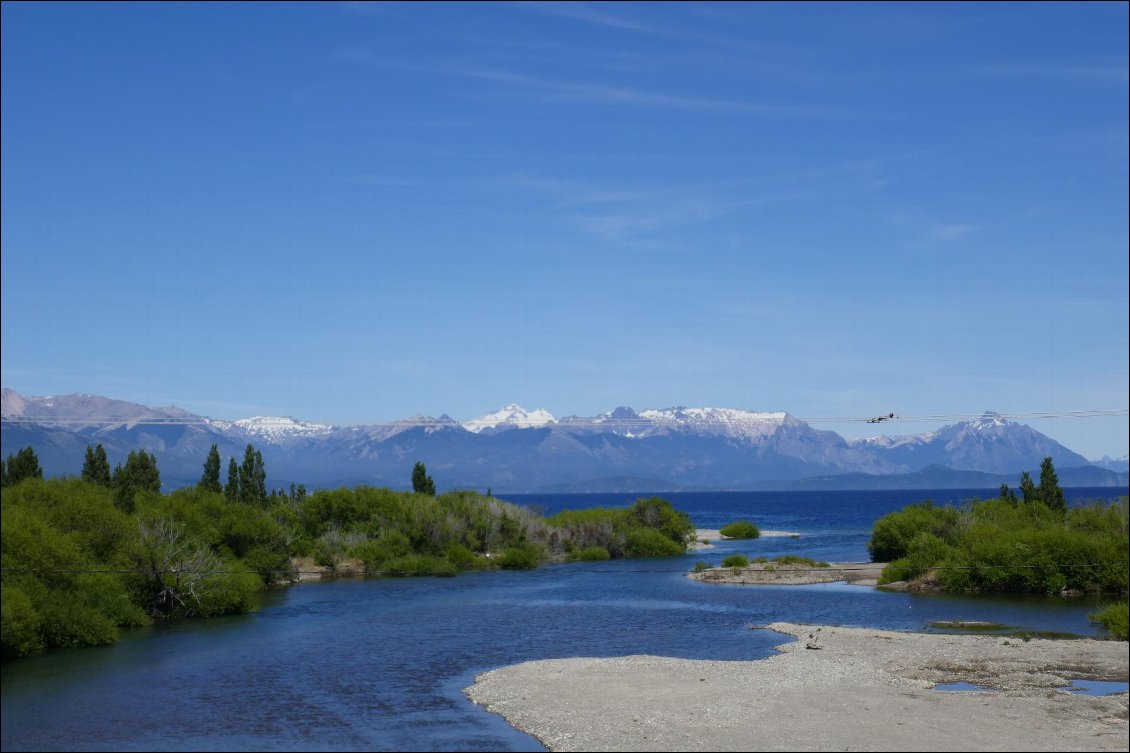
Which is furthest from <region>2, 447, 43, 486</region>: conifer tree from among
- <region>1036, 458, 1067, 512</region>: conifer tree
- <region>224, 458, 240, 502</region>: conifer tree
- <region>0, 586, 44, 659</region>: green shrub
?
<region>1036, 458, 1067, 512</region>: conifer tree

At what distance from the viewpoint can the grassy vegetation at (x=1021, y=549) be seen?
186 ft

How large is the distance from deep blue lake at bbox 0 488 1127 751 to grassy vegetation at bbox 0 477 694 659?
69.7 inches

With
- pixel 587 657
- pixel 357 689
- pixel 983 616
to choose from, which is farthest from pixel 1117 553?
pixel 357 689

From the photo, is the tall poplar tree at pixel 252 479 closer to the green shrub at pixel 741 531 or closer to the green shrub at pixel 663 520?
the green shrub at pixel 663 520

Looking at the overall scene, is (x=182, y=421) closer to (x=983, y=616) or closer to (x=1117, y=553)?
(x=983, y=616)

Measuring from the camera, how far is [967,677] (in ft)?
116

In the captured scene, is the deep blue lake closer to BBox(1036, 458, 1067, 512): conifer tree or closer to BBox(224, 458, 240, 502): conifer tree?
BBox(224, 458, 240, 502): conifer tree

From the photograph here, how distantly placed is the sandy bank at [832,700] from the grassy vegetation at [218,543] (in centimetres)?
1986

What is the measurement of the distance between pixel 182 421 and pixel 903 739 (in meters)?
49.9

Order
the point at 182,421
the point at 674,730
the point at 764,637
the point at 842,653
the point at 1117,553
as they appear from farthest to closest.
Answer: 1. the point at 182,421
2. the point at 1117,553
3. the point at 764,637
4. the point at 842,653
5. the point at 674,730

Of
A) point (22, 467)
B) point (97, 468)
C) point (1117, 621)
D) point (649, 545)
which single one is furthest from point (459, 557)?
point (1117, 621)

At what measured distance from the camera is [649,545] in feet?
333

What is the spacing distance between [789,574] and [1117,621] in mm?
34408

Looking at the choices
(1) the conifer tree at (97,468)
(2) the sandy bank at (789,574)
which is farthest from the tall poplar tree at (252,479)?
(2) the sandy bank at (789,574)
